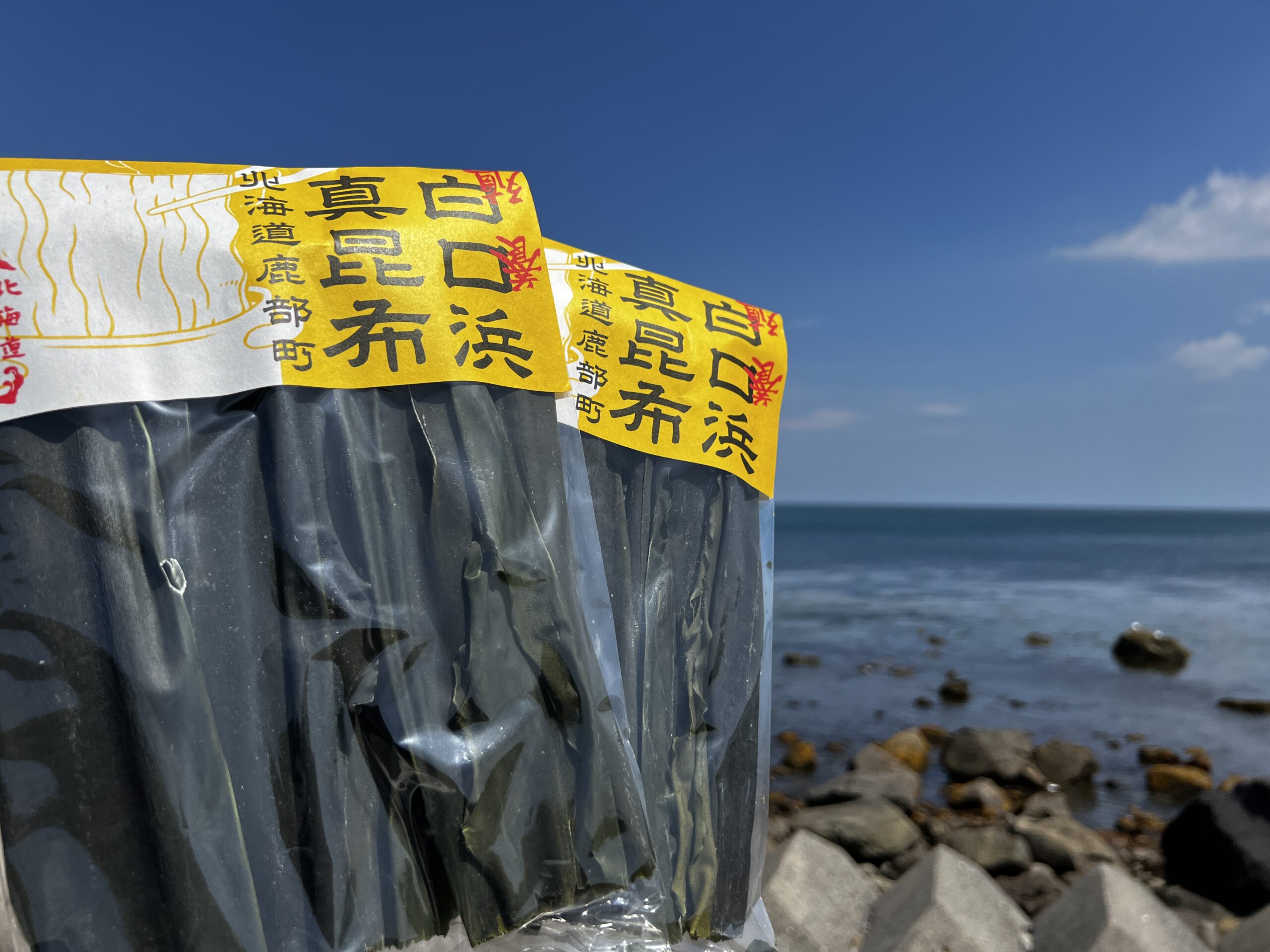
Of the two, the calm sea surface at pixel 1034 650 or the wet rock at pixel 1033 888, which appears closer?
the wet rock at pixel 1033 888

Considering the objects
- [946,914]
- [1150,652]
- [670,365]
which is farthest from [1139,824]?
[1150,652]

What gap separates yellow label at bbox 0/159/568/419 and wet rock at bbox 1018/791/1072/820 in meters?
8.12

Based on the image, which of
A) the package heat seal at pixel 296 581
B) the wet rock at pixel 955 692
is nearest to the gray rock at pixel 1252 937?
the package heat seal at pixel 296 581

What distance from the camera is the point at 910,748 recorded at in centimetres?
979

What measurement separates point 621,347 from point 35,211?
1037 mm

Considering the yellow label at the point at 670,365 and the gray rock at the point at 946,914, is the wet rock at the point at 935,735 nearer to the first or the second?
the gray rock at the point at 946,914

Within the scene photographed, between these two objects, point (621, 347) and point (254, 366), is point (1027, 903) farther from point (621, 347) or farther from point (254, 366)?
point (254, 366)

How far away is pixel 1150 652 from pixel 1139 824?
941 cm

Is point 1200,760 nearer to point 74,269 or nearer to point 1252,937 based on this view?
point 1252,937

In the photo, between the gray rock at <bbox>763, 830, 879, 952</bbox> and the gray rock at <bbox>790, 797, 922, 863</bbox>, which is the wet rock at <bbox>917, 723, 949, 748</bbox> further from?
the gray rock at <bbox>763, 830, 879, 952</bbox>

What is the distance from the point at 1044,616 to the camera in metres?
23.2

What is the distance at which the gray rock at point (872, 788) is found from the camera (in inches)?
316

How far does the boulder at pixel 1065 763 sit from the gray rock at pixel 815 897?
689cm

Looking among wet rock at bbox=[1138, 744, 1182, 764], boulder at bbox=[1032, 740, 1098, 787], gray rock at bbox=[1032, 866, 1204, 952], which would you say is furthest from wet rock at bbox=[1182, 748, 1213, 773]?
gray rock at bbox=[1032, 866, 1204, 952]
